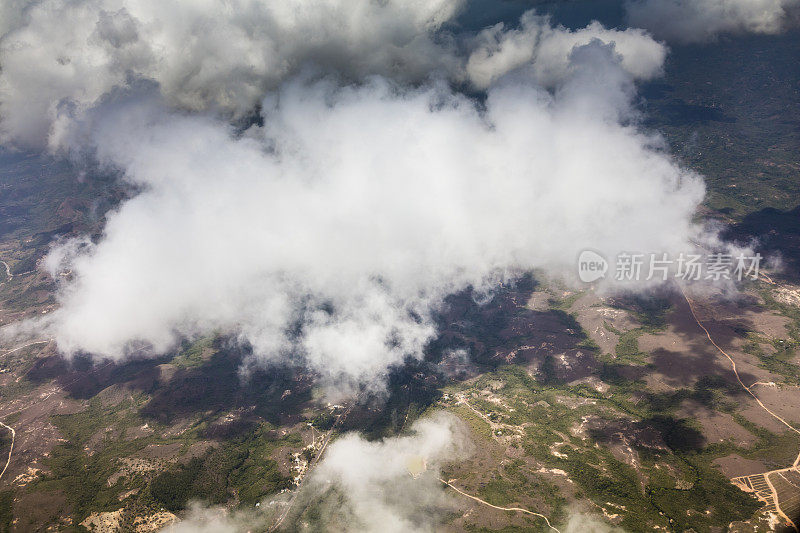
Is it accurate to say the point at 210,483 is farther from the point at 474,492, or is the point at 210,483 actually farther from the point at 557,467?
the point at 557,467

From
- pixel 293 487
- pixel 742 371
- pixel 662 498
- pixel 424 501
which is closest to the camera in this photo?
pixel 662 498

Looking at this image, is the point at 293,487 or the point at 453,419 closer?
the point at 293,487

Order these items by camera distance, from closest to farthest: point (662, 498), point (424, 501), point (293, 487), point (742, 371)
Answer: point (662, 498) < point (424, 501) < point (293, 487) < point (742, 371)

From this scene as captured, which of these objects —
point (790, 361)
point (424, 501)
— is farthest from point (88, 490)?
point (790, 361)

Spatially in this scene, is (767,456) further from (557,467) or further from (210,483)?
(210,483)

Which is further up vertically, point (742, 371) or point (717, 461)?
point (742, 371)

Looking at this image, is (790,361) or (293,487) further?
(790,361)

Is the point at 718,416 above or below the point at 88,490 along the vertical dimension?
above

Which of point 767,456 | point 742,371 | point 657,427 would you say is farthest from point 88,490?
point 742,371

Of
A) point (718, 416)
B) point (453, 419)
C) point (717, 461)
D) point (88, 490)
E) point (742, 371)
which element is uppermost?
point (742, 371)
